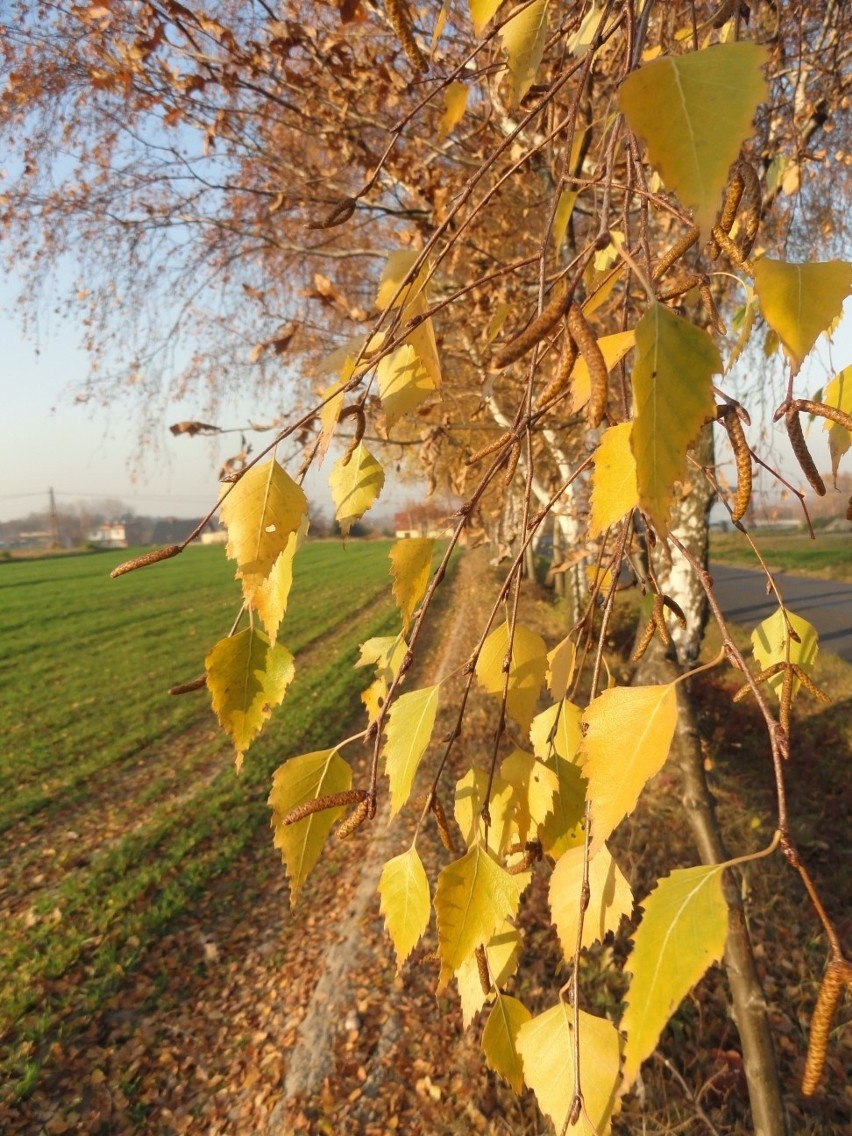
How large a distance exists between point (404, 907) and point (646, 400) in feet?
1.88

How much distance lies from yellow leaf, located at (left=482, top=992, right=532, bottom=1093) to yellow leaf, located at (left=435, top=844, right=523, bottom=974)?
15 cm

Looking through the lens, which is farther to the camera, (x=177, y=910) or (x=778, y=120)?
(x=177, y=910)

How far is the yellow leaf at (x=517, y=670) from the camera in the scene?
29.5 inches

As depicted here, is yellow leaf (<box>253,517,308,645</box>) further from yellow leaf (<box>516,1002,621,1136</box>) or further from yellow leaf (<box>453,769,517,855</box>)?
yellow leaf (<box>516,1002,621,1136</box>)

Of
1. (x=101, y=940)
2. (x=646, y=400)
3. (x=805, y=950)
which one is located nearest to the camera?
(x=646, y=400)

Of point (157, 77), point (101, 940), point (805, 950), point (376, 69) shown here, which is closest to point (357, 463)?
point (376, 69)

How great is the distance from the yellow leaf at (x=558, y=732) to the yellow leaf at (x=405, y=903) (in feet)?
0.70

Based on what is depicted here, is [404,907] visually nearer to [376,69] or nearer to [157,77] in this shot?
[376,69]

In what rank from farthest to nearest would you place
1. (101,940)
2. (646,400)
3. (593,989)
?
(101,940) < (593,989) < (646,400)

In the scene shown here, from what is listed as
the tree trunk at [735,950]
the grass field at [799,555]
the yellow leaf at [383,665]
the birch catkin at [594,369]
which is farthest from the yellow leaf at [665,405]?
the grass field at [799,555]

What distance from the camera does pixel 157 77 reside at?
13.4 feet

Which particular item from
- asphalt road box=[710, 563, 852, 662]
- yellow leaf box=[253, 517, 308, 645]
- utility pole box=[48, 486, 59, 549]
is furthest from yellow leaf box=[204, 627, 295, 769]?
utility pole box=[48, 486, 59, 549]

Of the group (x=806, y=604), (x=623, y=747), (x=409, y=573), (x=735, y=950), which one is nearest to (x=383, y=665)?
(x=409, y=573)

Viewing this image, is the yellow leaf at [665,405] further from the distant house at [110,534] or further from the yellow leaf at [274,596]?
the distant house at [110,534]
